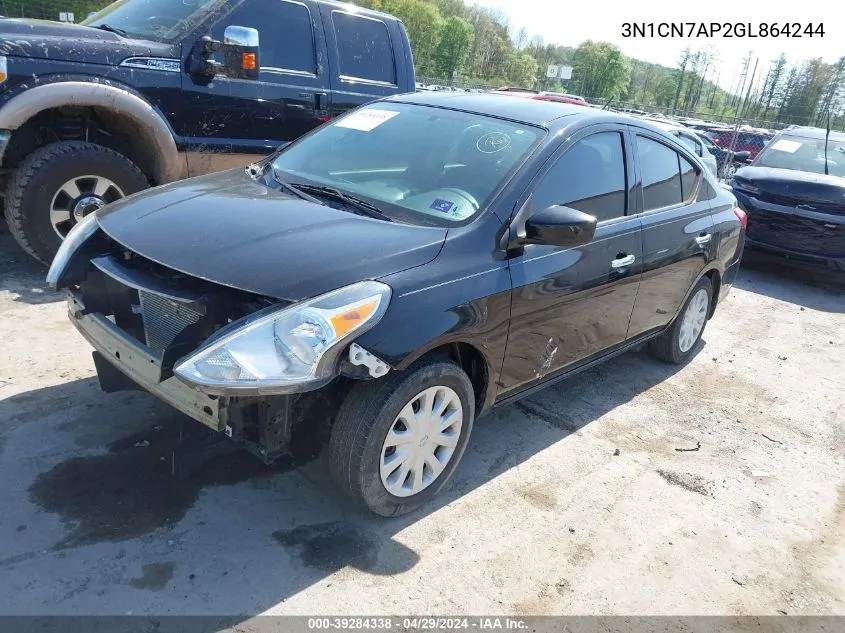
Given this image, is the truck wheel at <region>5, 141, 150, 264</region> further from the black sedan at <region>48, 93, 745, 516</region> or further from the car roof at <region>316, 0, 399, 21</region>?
the car roof at <region>316, 0, 399, 21</region>

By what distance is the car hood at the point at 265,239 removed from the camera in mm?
2564

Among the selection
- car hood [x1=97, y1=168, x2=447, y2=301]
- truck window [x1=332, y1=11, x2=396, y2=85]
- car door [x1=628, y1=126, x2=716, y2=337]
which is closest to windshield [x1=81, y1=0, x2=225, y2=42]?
truck window [x1=332, y1=11, x2=396, y2=85]

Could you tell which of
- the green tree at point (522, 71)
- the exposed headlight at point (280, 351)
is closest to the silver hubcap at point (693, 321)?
the exposed headlight at point (280, 351)

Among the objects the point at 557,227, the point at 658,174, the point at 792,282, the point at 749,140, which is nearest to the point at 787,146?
the point at 792,282

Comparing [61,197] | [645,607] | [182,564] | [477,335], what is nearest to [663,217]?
[477,335]

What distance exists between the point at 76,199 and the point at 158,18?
65.8 inches

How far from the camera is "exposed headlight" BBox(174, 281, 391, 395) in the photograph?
7.75 feet

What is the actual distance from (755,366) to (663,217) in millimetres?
2011

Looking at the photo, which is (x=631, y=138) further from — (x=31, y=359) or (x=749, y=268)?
(x=749, y=268)

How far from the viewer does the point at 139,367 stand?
2.78m

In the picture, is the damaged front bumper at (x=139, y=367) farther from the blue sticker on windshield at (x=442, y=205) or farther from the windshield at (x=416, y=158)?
the blue sticker on windshield at (x=442, y=205)

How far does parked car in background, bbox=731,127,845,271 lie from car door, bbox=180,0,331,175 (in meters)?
5.56

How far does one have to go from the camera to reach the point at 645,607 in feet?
8.94

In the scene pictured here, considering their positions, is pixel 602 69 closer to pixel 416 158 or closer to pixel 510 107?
pixel 510 107
